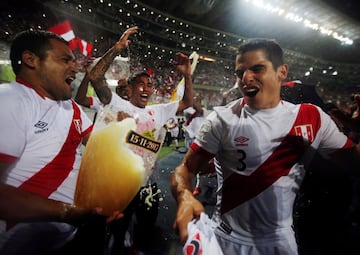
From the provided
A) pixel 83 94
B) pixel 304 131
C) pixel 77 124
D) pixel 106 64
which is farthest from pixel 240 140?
pixel 83 94

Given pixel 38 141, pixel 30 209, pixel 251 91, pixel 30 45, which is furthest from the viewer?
pixel 251 91

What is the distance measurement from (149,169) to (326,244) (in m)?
3.92

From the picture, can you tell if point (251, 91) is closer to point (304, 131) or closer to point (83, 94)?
point (304, 131)

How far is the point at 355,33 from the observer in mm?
18859

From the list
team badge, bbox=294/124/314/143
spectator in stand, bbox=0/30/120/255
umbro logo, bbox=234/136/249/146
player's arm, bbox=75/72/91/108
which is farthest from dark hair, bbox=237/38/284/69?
player's arm, bbox=75/72/91/108

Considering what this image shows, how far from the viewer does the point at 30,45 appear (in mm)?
1838

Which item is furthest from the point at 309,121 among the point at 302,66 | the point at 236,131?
the point at 302,66

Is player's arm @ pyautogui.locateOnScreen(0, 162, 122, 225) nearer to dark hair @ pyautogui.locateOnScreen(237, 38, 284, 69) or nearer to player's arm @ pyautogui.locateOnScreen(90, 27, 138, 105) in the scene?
player's arm @ pyautogui.locateOnScreen(90, 27, 138, 105)

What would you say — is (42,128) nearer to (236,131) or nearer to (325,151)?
(236,131)

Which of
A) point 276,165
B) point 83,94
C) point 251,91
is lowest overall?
point 276,165

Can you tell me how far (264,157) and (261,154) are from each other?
0.10 ft

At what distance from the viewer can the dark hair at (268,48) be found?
202 centimetres

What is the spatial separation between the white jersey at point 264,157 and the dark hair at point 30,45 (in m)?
1.18

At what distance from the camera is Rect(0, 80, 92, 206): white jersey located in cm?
133
